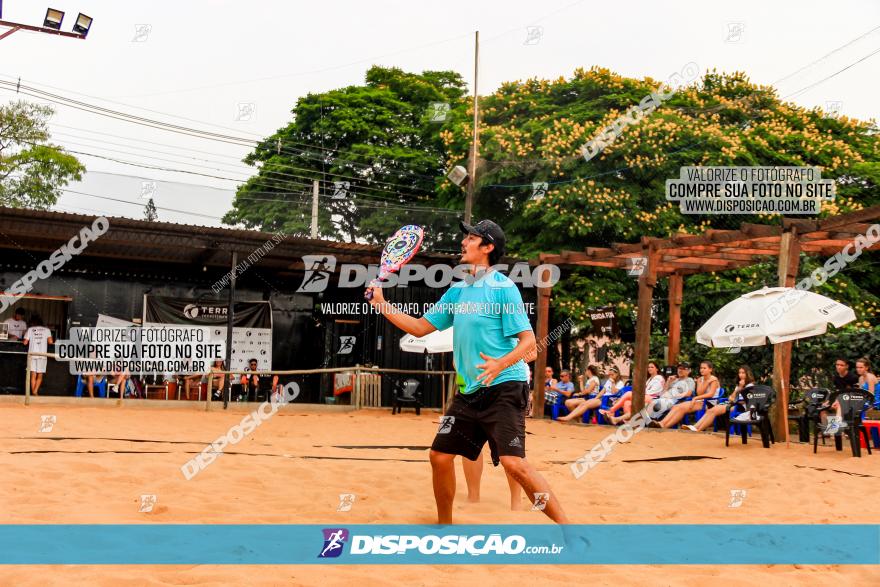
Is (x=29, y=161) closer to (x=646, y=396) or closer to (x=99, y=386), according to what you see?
(x=99, y=386)

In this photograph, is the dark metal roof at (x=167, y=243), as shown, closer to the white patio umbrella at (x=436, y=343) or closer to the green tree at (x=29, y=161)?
the white patio umbrella at (x=436, y=343)

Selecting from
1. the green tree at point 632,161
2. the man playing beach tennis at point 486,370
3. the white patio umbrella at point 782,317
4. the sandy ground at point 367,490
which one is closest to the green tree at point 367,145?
the green tree at point 632,161

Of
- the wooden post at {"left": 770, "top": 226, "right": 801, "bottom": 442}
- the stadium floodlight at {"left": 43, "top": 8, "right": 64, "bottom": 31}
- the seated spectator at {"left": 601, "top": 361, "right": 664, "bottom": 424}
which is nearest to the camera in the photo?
the wooden post at {"left": 770, "top": 226, "right": 801, "bottom": 442}

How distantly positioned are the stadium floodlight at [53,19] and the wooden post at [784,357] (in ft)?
49.0

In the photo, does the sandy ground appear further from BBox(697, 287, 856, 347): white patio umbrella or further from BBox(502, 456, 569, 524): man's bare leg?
BBox(697, 287, 856, 347): white patio umbrella

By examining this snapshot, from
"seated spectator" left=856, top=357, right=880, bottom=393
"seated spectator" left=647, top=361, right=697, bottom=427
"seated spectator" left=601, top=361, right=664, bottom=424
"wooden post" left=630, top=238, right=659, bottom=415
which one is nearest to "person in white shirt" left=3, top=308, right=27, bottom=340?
"seated spectator" left=601, top=361, right=664, bottom=424

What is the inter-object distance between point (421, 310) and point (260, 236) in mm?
4178

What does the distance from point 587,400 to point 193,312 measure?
932 centimetres

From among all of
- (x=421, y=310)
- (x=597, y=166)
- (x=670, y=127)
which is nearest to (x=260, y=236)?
(x=421, y=310)

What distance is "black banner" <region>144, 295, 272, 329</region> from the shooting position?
63.4ft

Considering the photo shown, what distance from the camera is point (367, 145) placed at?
30406 mm

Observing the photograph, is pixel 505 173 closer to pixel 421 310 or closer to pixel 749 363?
pixel 421 310

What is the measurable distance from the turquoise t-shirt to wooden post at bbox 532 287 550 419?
40.1 feet

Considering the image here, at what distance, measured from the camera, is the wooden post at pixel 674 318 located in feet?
55.4
